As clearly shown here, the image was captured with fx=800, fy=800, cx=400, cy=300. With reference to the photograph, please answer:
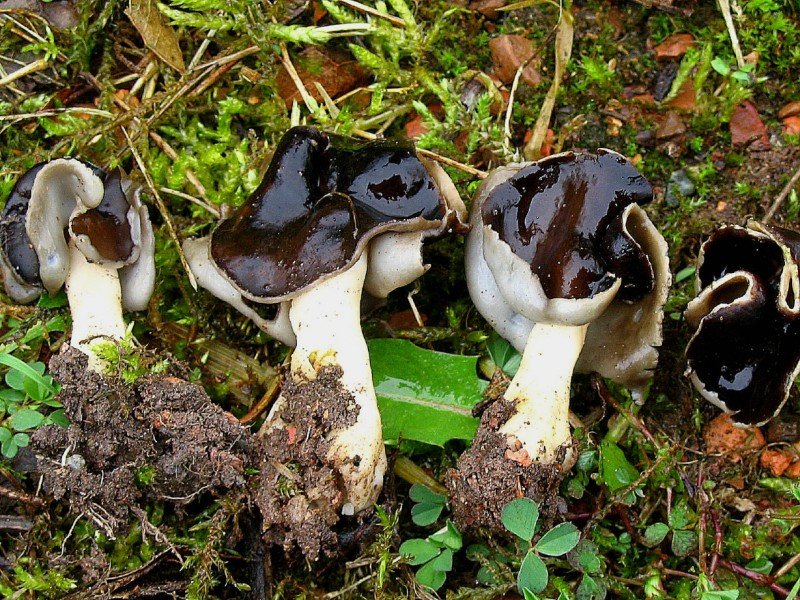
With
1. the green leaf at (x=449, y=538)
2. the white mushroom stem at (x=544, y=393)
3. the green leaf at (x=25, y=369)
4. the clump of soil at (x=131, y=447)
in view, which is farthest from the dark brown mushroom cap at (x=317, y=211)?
the green leaf at (x=449, y=538)

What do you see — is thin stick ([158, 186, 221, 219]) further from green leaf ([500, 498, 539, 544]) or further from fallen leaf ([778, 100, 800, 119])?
fallen leaf ([778, 100, 800, 119])

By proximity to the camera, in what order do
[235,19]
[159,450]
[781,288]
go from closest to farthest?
[781,288]
[159,450]
[235,19]

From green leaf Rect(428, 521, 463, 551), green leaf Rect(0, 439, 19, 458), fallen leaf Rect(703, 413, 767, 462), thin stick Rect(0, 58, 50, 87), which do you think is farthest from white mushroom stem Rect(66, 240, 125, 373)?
fallen leaf Rect(703, 413, 767, 462)

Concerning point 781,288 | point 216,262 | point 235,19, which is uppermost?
point 235,19

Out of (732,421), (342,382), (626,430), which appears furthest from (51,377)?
(732,421)

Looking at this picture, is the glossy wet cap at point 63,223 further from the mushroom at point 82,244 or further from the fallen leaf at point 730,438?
the fallen leaf at point 730,438

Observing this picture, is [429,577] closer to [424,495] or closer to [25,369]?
[424,495]

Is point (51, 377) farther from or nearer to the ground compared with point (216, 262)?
nearer to the ground

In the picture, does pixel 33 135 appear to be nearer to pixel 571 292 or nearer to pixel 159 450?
pixel 159 450
